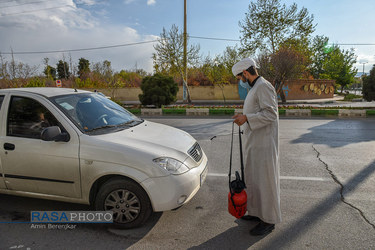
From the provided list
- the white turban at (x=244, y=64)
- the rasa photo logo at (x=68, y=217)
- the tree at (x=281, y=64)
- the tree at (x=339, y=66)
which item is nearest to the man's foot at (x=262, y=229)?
the rasa photo logo at (x=68, y=217)

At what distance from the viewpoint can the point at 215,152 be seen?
6.62 meters

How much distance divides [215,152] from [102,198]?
3997 mm

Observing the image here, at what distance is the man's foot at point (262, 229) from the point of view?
2.93 metres

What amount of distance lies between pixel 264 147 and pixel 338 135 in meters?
7.09

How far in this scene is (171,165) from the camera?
2.94 metres

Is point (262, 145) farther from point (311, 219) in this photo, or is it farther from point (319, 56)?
point (319, 56)

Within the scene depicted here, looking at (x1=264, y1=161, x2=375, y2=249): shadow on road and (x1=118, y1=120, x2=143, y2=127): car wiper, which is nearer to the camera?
(x1=264, y1=161, x2=375, y2=249): shadow on road

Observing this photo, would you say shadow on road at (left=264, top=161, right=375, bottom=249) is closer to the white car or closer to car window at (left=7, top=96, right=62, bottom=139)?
the white car

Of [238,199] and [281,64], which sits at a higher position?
[281,64]

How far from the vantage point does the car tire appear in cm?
291

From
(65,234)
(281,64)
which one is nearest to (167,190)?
(65,234)

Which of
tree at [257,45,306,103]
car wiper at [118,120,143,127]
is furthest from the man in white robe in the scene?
tree at [257,45,306,103]

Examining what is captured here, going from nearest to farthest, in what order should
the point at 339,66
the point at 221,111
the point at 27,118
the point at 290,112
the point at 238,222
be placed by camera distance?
1. the point at 238,222
2. the point at 27,118
3. the point at 290,112
4. the point at 221,111
5. the point at 339,66

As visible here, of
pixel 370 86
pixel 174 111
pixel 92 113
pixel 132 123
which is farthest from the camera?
pixel 370 86
